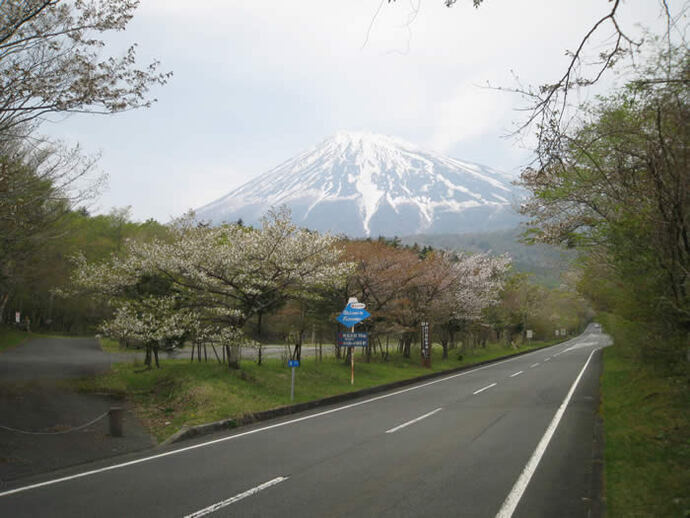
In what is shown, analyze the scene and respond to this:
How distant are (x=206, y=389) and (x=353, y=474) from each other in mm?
6911

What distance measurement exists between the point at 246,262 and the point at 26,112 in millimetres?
7915

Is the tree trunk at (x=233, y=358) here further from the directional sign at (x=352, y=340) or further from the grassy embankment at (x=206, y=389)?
the directional sign at (x=352, y=340)

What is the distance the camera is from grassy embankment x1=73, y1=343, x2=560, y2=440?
1101 cm

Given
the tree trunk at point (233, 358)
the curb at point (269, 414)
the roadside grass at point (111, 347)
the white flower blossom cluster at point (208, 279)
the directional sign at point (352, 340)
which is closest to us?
the curb at point (269, 414)

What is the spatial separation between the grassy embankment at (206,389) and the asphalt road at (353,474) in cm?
128

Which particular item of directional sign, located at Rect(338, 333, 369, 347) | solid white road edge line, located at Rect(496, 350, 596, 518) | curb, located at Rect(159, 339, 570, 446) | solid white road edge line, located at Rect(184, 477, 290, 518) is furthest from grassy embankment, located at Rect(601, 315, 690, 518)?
directional sign, located at Rect(338, 333, 369, 347)

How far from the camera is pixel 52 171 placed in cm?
1130

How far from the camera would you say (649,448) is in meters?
7.08

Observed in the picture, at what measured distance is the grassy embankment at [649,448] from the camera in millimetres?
4934

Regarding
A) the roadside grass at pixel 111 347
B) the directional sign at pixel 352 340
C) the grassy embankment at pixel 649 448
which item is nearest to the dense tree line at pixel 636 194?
the grassy embankment at pixel 649 448

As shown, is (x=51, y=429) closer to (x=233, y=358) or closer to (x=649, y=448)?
(x=233, y=358)

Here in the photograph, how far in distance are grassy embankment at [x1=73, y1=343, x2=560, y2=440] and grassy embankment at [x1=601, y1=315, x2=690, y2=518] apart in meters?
7.41

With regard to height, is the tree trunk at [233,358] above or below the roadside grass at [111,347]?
above

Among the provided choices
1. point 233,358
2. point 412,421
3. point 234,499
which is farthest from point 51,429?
point 412,421
